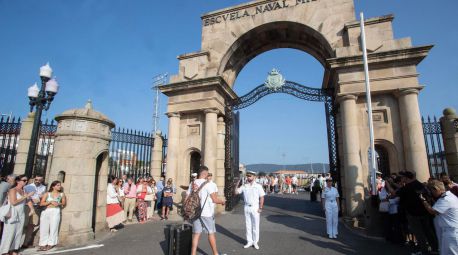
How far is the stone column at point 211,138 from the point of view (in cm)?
1195

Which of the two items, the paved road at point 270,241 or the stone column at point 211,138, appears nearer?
the paved road at point 270,241

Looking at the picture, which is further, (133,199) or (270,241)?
(133,199)

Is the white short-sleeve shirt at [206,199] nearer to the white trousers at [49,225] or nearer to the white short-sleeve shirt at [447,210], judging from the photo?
the white trousers at [49,225]

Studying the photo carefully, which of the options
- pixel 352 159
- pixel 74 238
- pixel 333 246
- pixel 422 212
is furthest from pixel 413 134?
pixel 74 238

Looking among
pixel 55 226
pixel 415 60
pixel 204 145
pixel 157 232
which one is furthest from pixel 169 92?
pixel 415 60

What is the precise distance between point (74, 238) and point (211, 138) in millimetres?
6789

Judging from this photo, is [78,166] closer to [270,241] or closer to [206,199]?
[206,199]

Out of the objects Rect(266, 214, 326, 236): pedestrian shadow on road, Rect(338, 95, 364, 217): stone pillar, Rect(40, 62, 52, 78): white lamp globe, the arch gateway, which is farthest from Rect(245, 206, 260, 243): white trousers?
Rect(40, 62, 52, 78): white lamp globe

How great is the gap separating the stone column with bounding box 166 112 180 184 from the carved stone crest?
5080mm

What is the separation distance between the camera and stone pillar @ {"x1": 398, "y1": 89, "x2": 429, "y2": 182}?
29.0ft

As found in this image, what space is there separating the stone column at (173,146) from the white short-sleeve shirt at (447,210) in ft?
33.7

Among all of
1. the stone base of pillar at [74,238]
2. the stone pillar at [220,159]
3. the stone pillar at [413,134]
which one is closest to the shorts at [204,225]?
the stone base of pillar at [74,238]

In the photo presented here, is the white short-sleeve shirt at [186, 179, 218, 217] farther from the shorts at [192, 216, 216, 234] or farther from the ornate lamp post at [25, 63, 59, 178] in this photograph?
the ornate lamp post at [25, 63, 59, 178]

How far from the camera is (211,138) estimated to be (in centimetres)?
1218
